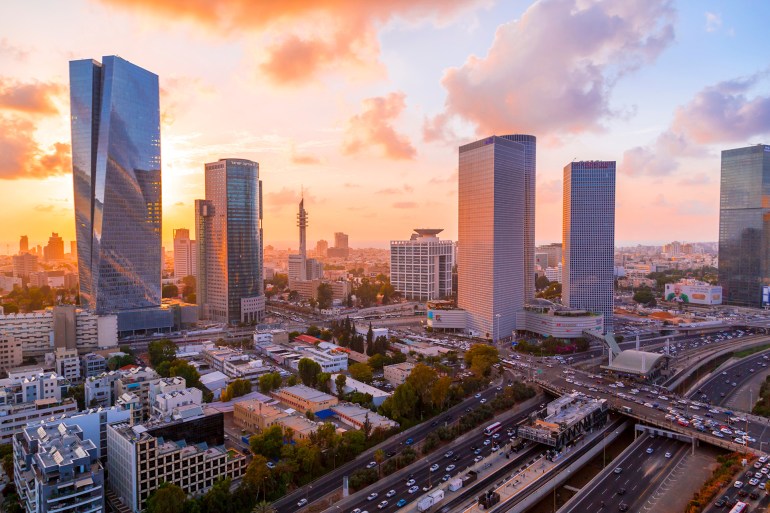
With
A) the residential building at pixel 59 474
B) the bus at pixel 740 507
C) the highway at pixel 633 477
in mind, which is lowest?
the highway at pixel 633 477

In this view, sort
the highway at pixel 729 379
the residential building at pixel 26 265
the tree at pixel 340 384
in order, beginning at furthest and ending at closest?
1. the residential building at pixel 26 265
2. the highway at pixel 729 379
3. the tree at pixel 340 384

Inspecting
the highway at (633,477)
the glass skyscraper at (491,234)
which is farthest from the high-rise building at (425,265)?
the highway at (633,477)

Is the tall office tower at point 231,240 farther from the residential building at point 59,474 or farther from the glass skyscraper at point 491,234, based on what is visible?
the residential building at point 59,474

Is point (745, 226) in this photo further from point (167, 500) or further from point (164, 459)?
point (167, 500)

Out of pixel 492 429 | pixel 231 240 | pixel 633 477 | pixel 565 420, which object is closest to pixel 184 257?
pixel 231 240

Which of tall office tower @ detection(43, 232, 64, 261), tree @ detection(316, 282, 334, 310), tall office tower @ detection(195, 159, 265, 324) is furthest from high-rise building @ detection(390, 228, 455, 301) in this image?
tall office tower @ detection(43, 232, 64, 261)

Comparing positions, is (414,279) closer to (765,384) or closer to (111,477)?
(765,384)

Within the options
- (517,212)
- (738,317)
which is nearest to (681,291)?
(738,317)
